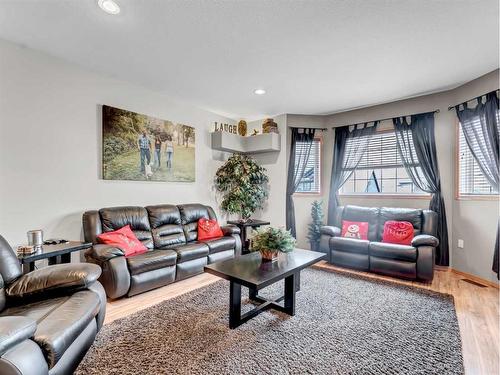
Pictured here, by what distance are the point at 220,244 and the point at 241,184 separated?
148 cm

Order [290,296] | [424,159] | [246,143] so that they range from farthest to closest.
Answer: [246,143]
[424,159]
[290,296]

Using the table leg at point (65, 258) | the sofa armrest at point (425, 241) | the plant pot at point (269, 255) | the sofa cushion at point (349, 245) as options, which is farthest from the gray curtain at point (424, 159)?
the table leg at point (65, 258)

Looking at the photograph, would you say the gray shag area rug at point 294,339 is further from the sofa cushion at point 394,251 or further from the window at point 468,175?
the window at point 468,175

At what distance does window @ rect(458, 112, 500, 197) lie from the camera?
3.40 m

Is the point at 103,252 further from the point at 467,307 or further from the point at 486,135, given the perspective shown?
the point at 486,135

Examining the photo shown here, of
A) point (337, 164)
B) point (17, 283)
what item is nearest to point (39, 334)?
point (17, 283)

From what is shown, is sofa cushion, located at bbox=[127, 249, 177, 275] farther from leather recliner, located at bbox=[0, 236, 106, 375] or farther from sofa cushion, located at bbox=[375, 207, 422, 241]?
sofa cushion, located at bbox=[375, 207, 422, 241]

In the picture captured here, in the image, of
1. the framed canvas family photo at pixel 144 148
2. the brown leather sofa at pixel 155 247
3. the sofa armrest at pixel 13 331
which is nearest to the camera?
the sofa armrest at pixel 13 331

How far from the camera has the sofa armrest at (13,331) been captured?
108cm

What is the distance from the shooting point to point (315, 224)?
4.54 m

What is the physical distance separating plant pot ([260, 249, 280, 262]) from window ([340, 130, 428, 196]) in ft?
8.97

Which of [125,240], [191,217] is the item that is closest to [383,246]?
[191,217]

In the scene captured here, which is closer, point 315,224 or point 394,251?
point 394,251

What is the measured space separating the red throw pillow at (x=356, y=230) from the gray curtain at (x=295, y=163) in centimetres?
106
